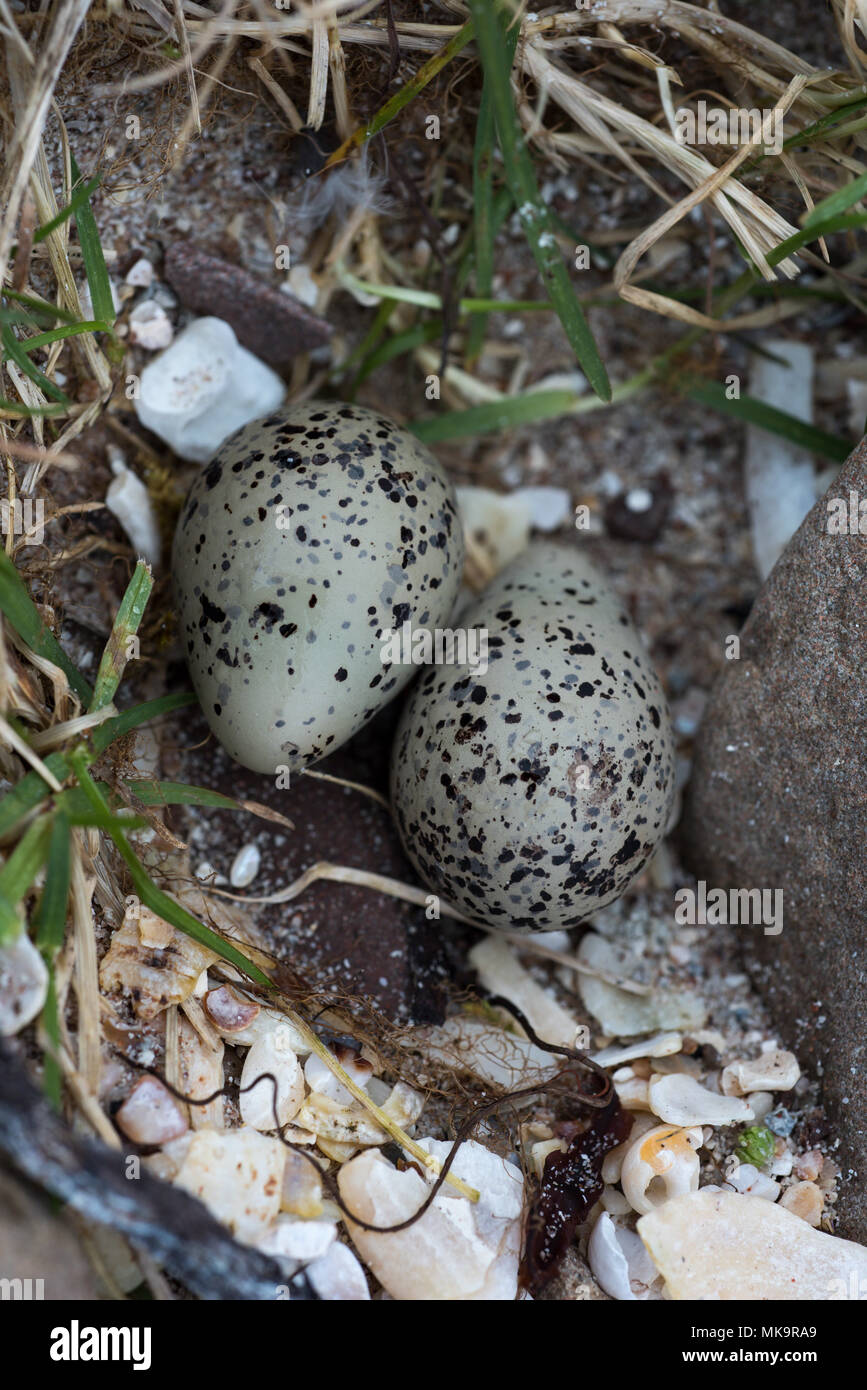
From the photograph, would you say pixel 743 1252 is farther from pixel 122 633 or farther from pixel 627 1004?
pixel 122 633

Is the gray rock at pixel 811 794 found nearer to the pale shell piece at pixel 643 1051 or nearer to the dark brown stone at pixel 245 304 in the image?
the pale shell piece at pixel 643 1051

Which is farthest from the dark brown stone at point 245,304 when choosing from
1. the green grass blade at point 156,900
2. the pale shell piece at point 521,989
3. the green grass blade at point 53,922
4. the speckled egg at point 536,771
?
the pale shell piece at point 521,989

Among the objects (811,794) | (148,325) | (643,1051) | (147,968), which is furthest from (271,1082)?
(148,325)

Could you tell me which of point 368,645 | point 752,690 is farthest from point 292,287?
point 752,690

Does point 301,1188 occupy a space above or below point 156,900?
below

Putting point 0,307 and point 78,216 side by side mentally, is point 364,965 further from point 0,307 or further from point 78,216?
point 78,216

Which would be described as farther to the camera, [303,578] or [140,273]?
[140,273]

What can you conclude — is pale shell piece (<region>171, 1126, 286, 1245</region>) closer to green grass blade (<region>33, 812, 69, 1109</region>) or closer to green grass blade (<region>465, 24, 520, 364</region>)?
green grass blade (<region>33, 812, 69, 1109</region>)
